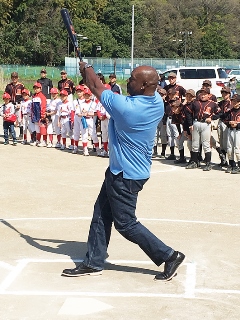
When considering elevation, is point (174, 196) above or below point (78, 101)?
below

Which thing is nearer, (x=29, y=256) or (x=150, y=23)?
(x=29, y=256)

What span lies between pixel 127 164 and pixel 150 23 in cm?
9625

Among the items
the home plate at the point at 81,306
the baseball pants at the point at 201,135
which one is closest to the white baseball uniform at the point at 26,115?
the baseball pants at the point at 201,135

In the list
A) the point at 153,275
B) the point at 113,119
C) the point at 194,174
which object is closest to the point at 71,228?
the point at 153,275

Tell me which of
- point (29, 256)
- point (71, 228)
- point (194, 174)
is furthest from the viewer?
point (194, 174)

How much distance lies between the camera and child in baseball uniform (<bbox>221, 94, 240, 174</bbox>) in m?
13.8

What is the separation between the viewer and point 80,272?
678 centimetres

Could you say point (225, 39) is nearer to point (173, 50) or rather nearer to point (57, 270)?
point (173, 50)

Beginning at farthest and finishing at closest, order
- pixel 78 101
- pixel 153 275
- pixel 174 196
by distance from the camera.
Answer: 1. pixel 78 101
2. pixel 174 196
3. pixel 153 275

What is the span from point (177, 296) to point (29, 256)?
2.03 metres

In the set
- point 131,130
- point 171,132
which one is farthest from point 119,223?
point 171,132

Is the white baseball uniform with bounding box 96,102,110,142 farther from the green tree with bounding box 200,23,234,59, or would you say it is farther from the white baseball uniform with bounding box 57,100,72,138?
the green tree with bounding box 200,23,234,59

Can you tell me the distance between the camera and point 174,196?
11.5 meters

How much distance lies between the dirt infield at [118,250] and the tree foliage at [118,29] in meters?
54.9
